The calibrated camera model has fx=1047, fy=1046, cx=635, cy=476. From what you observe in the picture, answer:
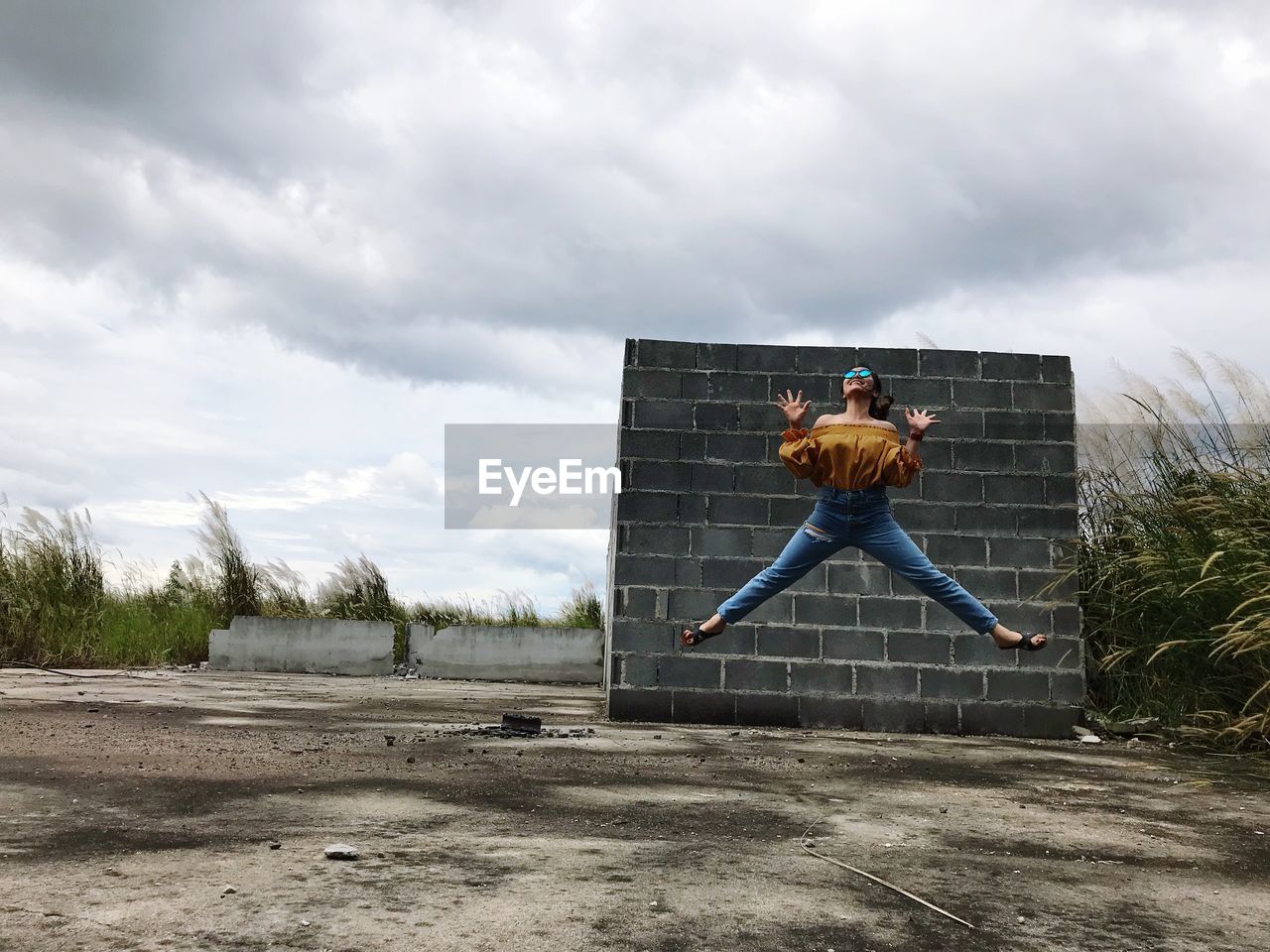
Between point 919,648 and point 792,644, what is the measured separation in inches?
34.1

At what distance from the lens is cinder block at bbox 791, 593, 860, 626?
23.5 ft

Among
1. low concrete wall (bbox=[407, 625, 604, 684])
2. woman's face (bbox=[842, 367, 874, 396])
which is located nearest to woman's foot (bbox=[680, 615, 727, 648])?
woman's face (bbox=[842, 367, 874, 396])

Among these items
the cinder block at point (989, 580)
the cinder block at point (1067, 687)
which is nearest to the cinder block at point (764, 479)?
the cinder block at point (989, 580)

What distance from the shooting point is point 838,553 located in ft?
23.6

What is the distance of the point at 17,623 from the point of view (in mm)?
11680

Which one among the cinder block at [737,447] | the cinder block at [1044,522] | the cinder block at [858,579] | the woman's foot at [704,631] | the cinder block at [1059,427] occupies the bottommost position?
the woman's foot at [704,631]

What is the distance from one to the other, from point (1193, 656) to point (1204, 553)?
26.0 inches

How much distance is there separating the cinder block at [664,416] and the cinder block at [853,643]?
176 centimetres

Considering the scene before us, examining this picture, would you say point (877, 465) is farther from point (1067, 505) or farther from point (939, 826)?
point (1067, 505)

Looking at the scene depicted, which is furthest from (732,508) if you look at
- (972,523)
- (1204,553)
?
(1204,553)

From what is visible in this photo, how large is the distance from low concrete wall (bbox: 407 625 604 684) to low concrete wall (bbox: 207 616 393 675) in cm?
48

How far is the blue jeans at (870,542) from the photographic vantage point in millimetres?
4762

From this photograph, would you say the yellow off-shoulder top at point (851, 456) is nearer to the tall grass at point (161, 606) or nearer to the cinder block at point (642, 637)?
the cinder block at point (642, 637)

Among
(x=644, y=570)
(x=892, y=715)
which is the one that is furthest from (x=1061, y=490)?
(x=644, y=570)
